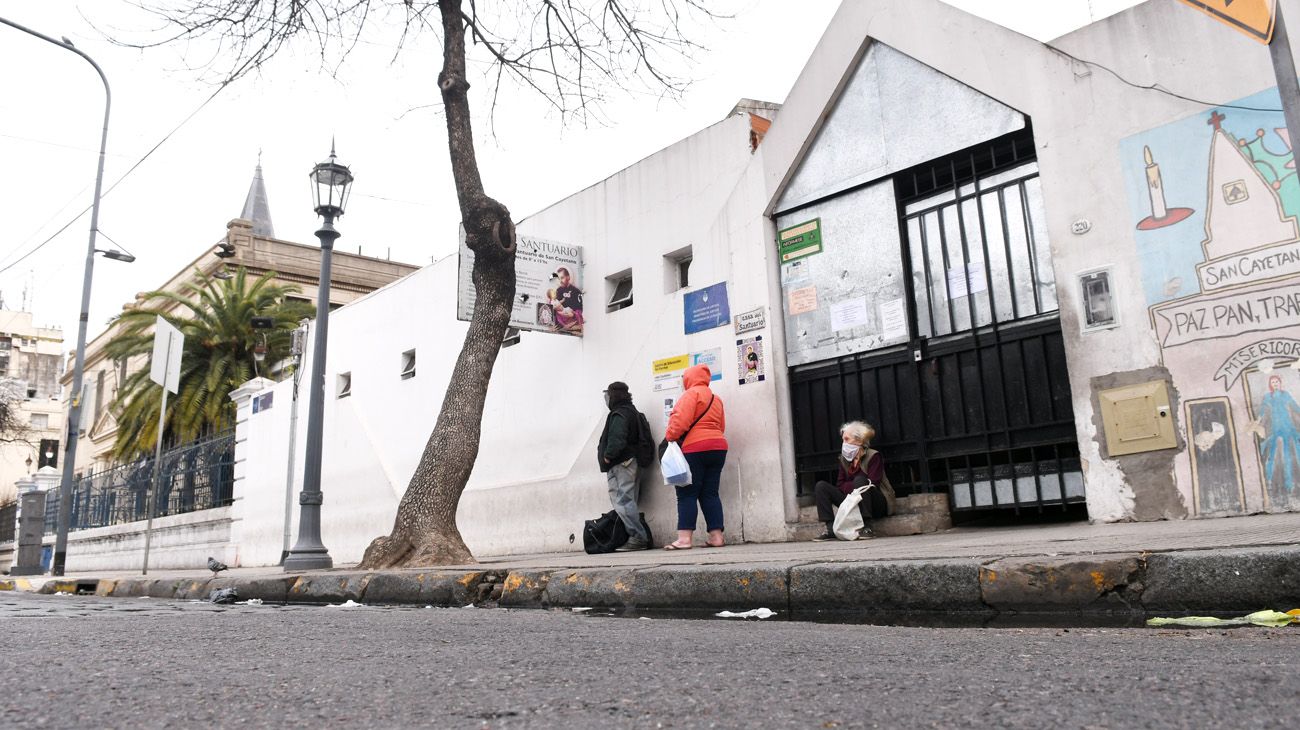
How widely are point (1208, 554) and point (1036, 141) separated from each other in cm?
502

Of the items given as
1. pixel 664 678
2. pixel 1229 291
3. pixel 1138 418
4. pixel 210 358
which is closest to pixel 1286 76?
pixel 1229 291

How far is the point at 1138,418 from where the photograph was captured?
682 centimetres

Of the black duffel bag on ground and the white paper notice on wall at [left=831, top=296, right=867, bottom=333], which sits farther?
the black duffel bag on ground

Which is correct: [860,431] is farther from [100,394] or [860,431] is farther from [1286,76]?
[100,394]

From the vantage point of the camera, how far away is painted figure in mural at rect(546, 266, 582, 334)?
11.2m

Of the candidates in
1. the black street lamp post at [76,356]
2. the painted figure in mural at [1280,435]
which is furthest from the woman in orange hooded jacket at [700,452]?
the black street lamp post at [76,356]

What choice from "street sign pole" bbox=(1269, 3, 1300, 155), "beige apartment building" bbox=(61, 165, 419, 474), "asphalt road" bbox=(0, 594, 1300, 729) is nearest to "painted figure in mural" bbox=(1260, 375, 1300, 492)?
"street sign pole" bbox=(1269, 3, 1300, 155)

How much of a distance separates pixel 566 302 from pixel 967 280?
4.99 meters

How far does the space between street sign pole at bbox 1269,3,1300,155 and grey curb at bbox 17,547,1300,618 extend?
1.73m

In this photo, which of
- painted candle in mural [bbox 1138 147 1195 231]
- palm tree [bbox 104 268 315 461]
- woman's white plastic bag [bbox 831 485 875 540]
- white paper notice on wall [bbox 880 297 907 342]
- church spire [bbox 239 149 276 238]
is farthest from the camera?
church spire [bbox 239 149 276 238]

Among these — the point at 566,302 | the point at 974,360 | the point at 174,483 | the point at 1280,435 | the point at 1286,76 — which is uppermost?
the point at 566,302

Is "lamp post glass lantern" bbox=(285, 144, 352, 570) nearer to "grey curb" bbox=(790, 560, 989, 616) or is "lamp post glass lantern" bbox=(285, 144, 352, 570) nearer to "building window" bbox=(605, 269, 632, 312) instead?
"building window" bbox=(605, 269, 632, 312)

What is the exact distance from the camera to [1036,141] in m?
7.63

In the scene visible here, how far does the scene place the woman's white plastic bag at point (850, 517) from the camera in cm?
788
